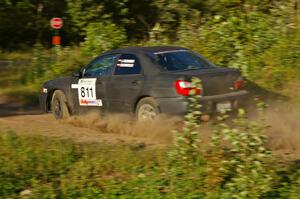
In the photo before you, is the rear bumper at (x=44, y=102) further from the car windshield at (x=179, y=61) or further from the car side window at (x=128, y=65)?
the car windshield at (x=179, y=61)

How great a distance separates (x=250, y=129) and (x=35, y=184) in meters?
2.53

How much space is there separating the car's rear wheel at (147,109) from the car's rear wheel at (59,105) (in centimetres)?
221

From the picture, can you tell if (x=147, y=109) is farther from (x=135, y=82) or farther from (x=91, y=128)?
(x=91, y=128)

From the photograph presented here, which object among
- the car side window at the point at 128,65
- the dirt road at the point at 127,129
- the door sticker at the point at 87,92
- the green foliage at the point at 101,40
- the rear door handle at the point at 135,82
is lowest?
the dirt road at the point at 127,129

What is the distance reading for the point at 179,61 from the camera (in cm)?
1107

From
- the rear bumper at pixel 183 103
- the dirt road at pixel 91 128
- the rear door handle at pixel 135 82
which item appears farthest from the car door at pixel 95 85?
the rear bumper at pixel 183 103

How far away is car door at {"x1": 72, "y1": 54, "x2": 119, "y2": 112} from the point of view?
11.6 m

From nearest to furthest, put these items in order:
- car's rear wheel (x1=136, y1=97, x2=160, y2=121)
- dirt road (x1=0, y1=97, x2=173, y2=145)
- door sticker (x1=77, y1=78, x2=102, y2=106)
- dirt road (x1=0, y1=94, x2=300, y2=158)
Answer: dirt road (x1=0, y1=94, x2=300, y2=158) < dirt road (x1=0, y1=97, x2=173, y2=145) < car's rear wheel (x1=136, y1=97, x2=160, y2=121) < door sticker (x1=77, y1=78, x2=102, y2=106)

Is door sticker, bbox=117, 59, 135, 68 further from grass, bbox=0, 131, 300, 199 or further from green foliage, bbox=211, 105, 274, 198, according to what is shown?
green foliage, bbox=211, 105, 274, 198

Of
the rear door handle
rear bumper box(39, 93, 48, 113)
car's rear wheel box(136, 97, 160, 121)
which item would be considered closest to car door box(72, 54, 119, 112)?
the rear door handle

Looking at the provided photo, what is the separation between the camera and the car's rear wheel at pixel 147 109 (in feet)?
34.8

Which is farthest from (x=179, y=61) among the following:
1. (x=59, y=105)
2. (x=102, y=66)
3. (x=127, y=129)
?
(x=59, y=105)

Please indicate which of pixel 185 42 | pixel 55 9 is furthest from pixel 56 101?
pixel 55 9

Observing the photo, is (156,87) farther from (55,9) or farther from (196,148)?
(55,9)
